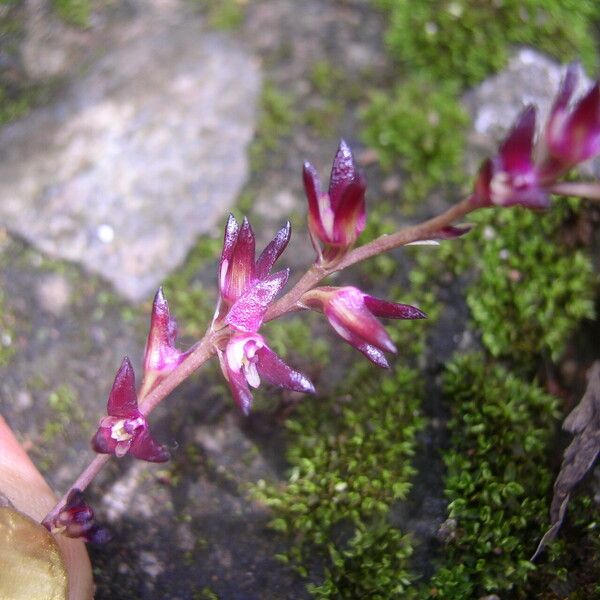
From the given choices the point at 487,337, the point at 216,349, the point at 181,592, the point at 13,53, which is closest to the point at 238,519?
the point at 181,592

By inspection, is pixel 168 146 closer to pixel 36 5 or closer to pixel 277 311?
pixel 36 5

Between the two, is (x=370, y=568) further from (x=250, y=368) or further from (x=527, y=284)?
(x=527, y=284)

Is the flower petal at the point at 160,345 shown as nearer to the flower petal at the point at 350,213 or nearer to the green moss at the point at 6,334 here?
the flower petal at the point at 350,213

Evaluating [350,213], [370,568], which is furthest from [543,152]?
[370,568]

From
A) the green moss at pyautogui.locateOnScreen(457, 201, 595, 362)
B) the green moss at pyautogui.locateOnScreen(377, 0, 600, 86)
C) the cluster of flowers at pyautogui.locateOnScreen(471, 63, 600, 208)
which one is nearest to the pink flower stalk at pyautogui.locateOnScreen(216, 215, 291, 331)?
the cluster of flowers at pyautogui.locateOnScreen(471, 63, 600, 208)

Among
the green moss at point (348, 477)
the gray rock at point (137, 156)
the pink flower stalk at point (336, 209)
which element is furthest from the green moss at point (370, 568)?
the gray rock at point (137, 156)
